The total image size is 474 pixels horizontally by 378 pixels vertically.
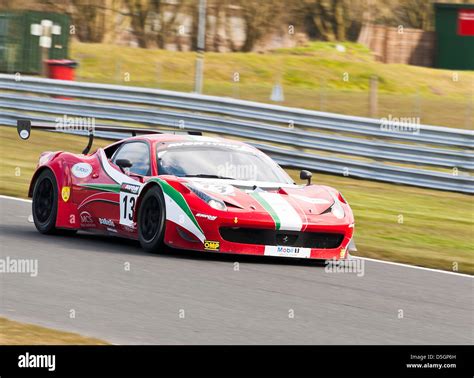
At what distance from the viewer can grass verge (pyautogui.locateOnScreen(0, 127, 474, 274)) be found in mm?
12383

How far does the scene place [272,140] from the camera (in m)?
19.2

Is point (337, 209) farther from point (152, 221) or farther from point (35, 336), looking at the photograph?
point (35, 336)

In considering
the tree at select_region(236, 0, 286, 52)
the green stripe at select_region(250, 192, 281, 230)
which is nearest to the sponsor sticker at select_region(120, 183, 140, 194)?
the green stripe at select_region(250, 192, 281, 230)

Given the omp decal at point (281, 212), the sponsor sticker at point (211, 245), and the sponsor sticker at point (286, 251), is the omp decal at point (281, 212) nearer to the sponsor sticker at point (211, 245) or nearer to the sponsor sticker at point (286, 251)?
the sponsor sticker at point (286, 251)

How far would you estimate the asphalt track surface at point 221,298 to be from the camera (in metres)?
7.55

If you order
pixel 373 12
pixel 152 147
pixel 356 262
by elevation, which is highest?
pixel 373 12

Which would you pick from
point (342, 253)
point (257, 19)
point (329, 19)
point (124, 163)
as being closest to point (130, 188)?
point (124, 163)

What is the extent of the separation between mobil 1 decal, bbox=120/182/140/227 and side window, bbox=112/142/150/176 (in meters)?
0.23

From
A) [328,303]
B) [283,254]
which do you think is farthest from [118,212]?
[328,303]

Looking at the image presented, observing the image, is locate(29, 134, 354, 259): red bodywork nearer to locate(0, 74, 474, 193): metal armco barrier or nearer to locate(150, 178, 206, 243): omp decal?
locate(150, 178, 206, 243): omp decal

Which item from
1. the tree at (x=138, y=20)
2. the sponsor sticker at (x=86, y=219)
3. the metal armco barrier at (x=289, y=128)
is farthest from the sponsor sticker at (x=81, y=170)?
the tree at (x=138, y=20)

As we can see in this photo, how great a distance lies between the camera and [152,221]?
10.8 meters
